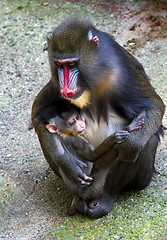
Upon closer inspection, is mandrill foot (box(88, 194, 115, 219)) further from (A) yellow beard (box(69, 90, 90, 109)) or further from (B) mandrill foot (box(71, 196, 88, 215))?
(A) yellow beard (box(69, 90, 90, 109))

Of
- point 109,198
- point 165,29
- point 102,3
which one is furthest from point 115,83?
point 102,3

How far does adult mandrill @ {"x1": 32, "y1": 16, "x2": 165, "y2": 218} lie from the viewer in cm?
385

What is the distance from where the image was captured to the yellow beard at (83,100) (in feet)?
13.2

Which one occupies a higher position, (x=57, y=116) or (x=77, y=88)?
(x=77, y=88)

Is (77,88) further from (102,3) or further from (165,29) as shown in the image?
(102,3)

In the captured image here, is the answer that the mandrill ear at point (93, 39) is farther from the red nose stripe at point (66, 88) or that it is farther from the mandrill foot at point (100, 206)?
the mandrill foot at point (100, 206)

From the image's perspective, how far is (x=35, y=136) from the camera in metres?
5.63

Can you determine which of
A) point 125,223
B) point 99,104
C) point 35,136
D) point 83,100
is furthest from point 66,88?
point 35,136

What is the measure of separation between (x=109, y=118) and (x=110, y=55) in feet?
1.83

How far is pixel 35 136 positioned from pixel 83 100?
164 centimetres

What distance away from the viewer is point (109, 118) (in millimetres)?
4309

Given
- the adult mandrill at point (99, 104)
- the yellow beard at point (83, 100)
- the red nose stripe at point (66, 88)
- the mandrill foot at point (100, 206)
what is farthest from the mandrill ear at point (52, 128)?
the mandrill foot at point (100, 206)

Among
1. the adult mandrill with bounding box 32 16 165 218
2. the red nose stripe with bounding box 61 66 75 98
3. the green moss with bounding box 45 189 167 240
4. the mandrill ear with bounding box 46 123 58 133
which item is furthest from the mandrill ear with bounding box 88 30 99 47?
the green moss with bounding box 45 189 167 240

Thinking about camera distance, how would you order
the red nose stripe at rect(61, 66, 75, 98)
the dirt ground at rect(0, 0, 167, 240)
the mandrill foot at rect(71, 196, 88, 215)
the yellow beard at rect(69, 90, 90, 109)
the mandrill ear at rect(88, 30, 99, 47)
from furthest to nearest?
the mandrill foot at rect(71, 196, 88, 215)
the dirt ground at rect(0, 0, 167, 240)
the yellow beard at rect(69, 90, 90, 109)
the mandrill ear at rect(88, 30, 99, 47)
the red nose stripe at rect(61, 66, 75, 98)
